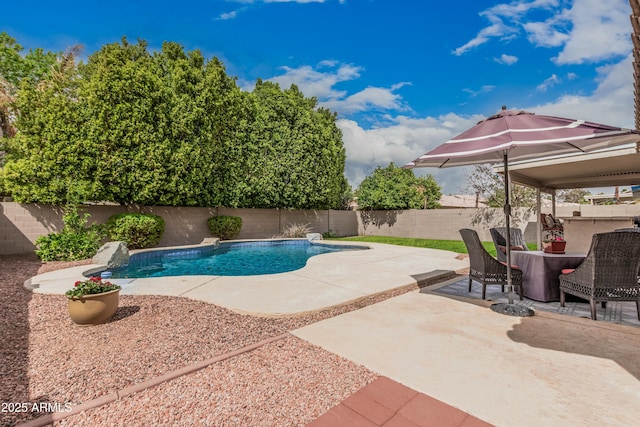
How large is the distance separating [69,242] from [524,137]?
11.4m

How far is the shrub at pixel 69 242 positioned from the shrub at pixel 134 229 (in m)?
0.67

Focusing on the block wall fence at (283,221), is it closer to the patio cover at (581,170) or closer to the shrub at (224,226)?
the shrub at (224,226)

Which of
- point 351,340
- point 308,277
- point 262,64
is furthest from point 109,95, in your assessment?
point 351,340

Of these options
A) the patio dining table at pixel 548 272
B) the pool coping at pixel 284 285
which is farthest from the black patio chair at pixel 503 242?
the pool coping at pixel 284 285

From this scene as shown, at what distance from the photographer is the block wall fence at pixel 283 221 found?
970 cm

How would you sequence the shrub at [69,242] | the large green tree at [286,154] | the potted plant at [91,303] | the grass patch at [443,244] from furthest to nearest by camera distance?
1. the large green tree at [286,154]
2. the grass patch at [443,244]
3. the shrub at [69,242]
4. the potted plant at [91,303]

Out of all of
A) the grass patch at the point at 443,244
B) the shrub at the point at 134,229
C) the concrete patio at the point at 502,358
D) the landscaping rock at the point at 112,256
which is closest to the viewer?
the concrete patio at the point at 502,358

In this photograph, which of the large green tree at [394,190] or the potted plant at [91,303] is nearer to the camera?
the potted plant at [91,303]

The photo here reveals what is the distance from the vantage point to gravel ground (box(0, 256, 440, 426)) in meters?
1.95

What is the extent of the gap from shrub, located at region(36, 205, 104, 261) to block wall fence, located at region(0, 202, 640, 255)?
1257mm

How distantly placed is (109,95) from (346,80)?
11.3 metres

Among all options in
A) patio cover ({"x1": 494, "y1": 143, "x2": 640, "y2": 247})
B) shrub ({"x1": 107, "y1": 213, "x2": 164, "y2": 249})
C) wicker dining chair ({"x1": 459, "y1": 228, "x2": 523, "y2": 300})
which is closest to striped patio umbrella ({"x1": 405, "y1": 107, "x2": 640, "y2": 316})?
wicker dining chair ({"x1": 459, "y1": 228, "x2": 523, "y2": 300})

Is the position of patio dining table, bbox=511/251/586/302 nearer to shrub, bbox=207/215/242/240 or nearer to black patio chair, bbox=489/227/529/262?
black patio chair, bbox=489/227/529/262

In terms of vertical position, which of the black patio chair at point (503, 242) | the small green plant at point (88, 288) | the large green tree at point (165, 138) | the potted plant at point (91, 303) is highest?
the large green tree at point (165, 138)
